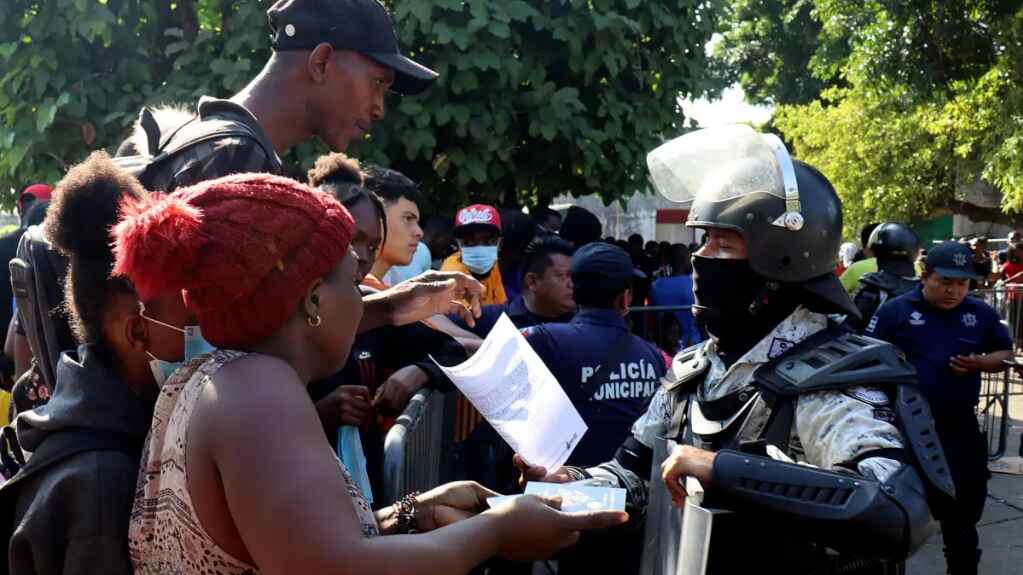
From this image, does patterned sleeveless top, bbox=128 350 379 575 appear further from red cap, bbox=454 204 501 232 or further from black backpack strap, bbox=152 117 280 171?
red cap, bbox=454 204 501 232

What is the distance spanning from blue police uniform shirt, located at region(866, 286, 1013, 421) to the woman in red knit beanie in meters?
4.95

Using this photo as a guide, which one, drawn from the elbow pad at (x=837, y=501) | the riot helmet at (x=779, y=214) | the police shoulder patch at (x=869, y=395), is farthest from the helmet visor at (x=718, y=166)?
the elbow pad at (x=837, y=501)

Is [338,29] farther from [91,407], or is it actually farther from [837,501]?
[837,501]

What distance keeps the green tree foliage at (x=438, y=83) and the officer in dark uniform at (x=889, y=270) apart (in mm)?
1910

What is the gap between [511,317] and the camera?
5336 millimetres

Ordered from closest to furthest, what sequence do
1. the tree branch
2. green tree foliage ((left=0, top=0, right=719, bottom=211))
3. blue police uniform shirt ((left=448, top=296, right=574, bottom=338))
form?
blue police uniform shirt ((left=448, top=296, right=574, bottom=338)), green tree foliage ((left=0, top=0, right=719, bottom=211)), the tree branch

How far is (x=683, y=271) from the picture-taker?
1070cm

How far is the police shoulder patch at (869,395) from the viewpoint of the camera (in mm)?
2316

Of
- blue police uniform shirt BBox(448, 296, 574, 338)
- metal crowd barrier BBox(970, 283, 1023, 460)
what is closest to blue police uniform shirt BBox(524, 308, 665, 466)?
blue police uniform shirt BBox(448, 296, 574, 338)

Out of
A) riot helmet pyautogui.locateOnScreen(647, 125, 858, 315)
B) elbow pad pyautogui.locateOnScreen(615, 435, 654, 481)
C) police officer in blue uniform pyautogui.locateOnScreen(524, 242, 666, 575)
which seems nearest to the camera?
riot helmet pyautogui.locateOnScreen(647, 125, 858, 315)

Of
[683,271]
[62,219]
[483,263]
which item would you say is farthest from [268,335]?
[683,271]

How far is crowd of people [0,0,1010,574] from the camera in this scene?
1.55 meters

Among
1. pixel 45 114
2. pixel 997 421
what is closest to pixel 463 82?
pixel 45 114

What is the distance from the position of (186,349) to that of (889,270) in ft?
21.1
